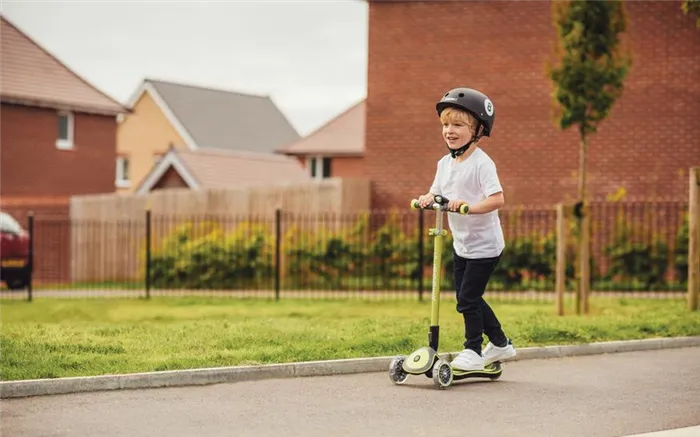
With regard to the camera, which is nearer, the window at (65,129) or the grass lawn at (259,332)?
the grass lawn at (259,332)

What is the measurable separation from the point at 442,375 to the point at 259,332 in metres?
3.26

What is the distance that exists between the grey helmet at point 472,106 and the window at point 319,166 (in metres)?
37.4

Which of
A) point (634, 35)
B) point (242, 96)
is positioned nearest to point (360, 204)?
point (634, 35)

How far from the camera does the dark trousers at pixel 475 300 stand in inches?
329

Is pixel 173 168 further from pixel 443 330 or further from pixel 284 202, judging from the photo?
pixel 443 330

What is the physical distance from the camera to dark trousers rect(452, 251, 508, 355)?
8352 mm

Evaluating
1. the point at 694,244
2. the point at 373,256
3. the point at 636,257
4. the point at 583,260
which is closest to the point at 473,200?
the point at 583,260

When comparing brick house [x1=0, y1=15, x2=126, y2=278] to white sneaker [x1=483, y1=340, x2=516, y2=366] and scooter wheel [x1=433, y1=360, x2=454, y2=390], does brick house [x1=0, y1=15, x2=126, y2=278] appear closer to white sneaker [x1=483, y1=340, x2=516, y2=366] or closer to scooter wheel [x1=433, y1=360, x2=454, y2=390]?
white sneaker [x1=483, y1=340, x2=516, y2=366]

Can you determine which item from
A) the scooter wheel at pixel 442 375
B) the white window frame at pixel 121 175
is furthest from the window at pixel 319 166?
the scooter wheel at pixel 442 375

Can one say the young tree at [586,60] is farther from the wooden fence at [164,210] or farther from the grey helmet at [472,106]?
the wooden fence at [164,210]

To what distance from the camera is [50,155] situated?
3481 centimetres

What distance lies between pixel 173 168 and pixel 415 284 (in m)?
15.6

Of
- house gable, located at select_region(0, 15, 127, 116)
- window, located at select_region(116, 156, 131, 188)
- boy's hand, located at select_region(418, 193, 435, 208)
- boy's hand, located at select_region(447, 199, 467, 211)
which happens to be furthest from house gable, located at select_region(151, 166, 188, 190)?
boy's hand, located at select_region(447, 199, 467, 211)

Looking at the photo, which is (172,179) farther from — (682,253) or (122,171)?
(682,253)
